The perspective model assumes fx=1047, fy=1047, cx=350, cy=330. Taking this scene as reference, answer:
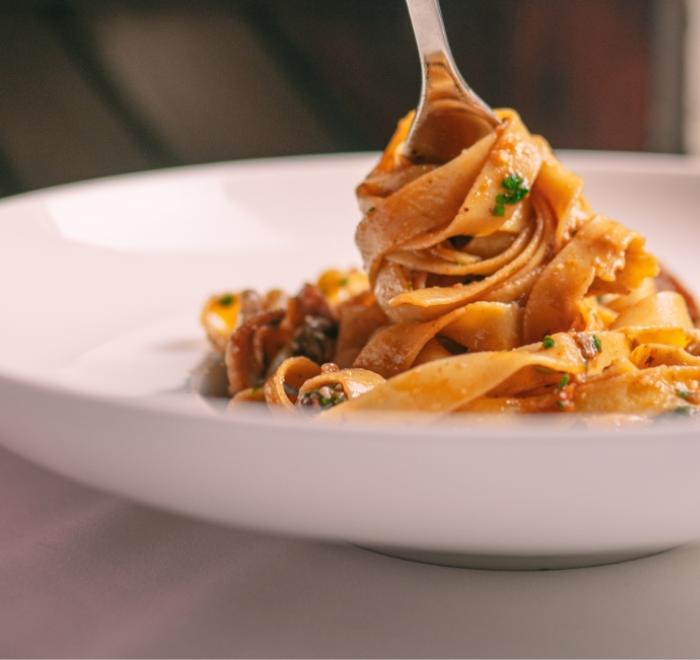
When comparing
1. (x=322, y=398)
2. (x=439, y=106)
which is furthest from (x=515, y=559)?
(x=439, y=106)

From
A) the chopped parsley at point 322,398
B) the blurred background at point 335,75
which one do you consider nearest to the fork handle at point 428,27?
the chopped parsley at point 322,398

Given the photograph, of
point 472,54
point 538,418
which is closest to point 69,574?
point 538,418

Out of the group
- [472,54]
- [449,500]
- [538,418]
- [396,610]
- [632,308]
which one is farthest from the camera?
[472,54]

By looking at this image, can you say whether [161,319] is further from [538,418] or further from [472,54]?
[472,54]

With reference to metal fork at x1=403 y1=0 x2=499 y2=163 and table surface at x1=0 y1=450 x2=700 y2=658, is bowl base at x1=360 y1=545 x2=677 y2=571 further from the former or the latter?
metal fork at x1=403 y1=0 x2=499 y2=163

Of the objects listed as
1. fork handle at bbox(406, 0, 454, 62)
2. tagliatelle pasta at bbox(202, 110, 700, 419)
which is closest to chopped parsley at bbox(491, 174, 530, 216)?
tagliatelle pasta at bbox(202, 110, 700, 419)

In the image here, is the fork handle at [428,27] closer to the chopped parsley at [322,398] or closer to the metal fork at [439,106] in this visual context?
the metal fork at [439,106]

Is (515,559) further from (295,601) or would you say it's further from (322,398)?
(322,398)
